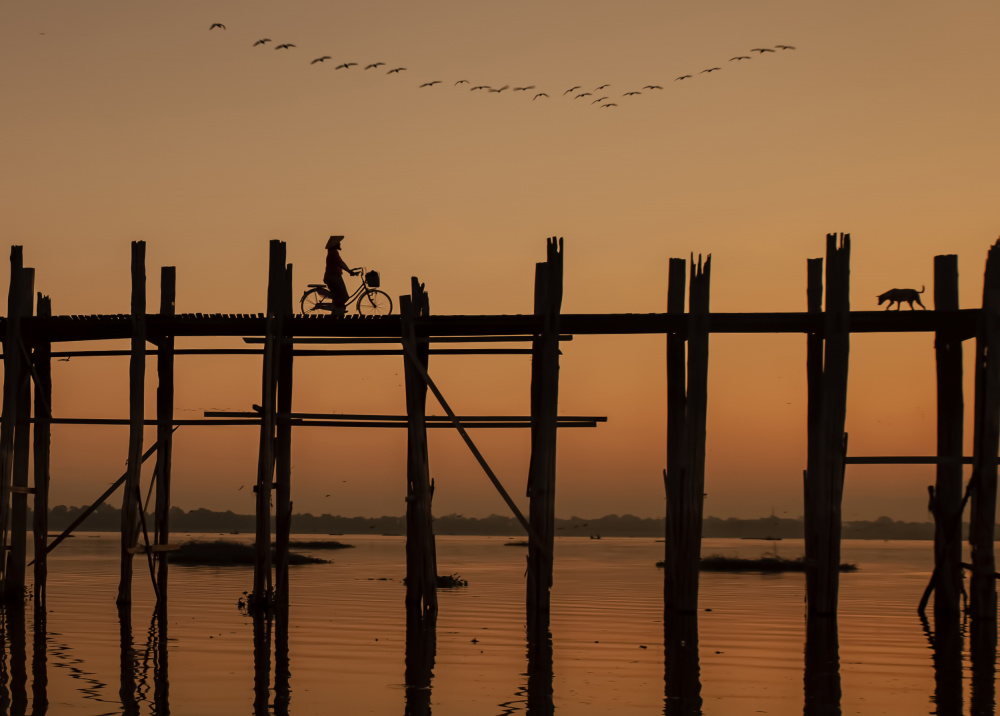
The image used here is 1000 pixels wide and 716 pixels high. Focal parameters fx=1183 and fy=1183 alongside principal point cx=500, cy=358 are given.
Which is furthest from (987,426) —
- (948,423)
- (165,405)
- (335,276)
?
(165,405)

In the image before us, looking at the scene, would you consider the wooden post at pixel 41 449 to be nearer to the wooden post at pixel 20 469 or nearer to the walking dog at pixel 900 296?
the wooden post at pixel 20 469

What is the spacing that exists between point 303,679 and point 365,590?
14.6 meters

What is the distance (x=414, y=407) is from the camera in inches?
683

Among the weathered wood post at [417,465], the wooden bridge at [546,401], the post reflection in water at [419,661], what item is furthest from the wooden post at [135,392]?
the post reflection in water at [419,661]

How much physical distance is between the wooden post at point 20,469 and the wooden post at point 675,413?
32.7 ft

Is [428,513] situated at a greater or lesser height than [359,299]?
lesser

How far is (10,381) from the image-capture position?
1853 cm

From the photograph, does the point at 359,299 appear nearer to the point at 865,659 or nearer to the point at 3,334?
the point at 3,334

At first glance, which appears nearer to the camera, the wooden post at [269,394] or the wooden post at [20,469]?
the wooden post at [269,394]

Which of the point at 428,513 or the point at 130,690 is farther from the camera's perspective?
the point at 428,513

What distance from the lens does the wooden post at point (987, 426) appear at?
16891mm

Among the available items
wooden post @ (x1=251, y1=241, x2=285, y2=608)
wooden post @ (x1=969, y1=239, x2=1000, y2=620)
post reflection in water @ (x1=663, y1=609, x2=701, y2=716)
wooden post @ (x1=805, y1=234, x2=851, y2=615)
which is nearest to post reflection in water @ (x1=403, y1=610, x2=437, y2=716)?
wooden post @ (x1=251, y1=241, x2=285, y2=608)

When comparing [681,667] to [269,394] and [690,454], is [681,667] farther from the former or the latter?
[269,394]

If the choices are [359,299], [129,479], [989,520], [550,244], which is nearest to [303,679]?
[129,479]
